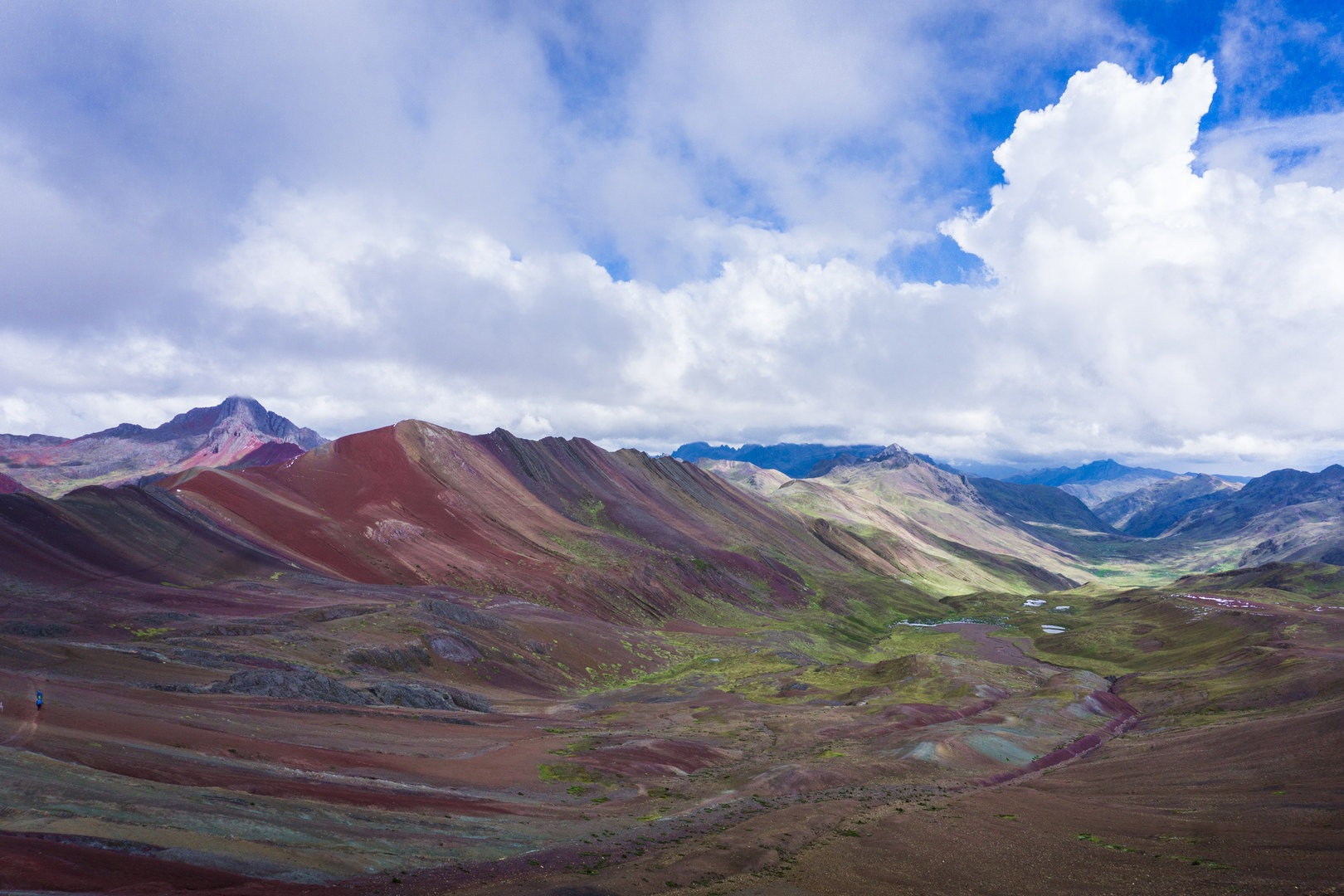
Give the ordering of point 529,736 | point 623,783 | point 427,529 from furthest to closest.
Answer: point 427,529, point 529,736, point 623,783

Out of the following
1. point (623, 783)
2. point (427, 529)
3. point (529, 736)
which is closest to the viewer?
point (623, 783)

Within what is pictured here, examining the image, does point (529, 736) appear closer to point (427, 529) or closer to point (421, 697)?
point (421, 697)

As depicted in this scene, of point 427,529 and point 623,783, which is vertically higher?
point 427,529

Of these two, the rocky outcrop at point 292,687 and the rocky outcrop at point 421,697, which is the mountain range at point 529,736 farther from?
the rocky outcrop at point 292,687

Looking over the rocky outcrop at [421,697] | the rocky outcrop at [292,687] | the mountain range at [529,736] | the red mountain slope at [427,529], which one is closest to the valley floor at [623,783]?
the mountain range at [529,736]

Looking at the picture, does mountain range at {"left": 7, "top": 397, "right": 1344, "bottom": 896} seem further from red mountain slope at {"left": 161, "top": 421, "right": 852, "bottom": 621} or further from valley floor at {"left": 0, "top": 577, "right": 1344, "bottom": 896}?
red mountain slope at {"left": 161, "top": 421, "right": 852, "bottom": 621}

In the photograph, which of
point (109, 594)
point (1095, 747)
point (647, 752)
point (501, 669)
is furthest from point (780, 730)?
point (109, 594)

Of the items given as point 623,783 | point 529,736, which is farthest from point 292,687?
point 623,783

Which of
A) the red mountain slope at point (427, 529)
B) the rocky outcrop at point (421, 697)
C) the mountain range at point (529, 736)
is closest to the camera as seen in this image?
the mountain range at point (529, 736)

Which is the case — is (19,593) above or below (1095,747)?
above

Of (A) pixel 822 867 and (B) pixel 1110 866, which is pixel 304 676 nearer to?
(A) pixel 822 867

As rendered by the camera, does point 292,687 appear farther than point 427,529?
No
